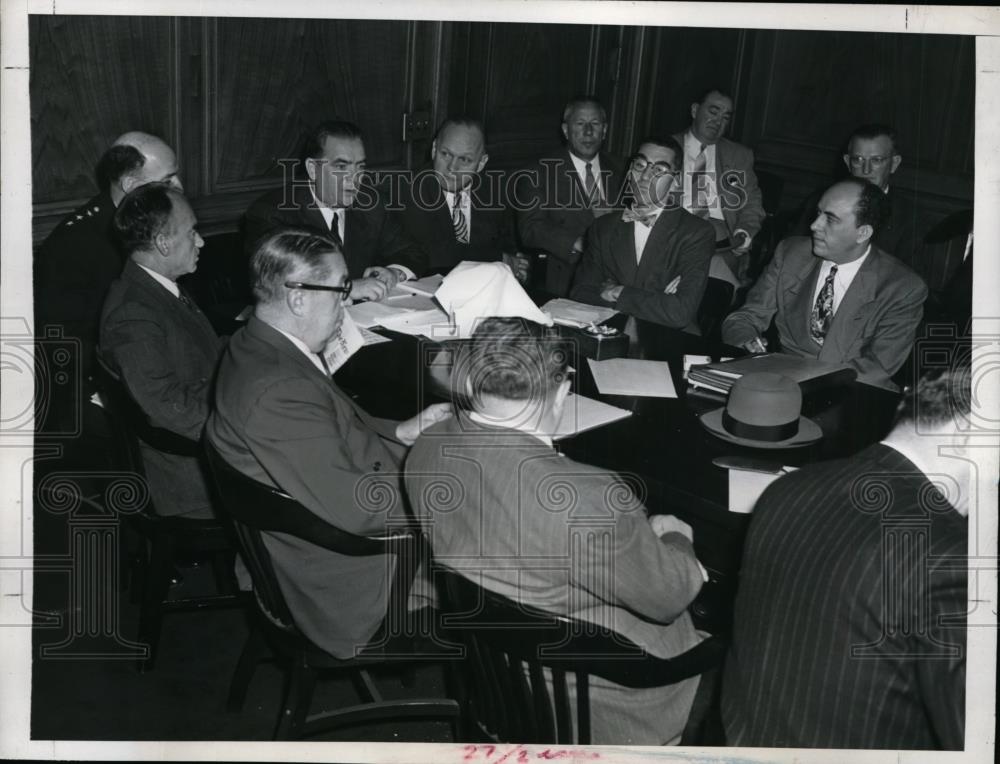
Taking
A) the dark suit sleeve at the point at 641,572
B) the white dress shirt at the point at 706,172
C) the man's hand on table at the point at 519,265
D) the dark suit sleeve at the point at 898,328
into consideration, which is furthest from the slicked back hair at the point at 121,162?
the white dress shirt at the point at 706,172

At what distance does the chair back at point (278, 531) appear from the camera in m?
1.93

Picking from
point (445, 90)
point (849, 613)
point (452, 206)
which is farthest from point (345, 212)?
point (849, 613)

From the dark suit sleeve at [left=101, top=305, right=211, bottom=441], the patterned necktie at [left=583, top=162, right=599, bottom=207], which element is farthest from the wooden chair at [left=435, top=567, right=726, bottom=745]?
the patterned necktie at [left=583, top=162, right=599, bottom=207]

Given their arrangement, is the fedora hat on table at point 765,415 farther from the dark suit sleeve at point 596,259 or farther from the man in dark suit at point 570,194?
the man in dark suit at point 570,194

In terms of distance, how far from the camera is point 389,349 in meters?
2.91

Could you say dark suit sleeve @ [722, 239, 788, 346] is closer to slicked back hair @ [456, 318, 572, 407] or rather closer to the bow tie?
the bow tie

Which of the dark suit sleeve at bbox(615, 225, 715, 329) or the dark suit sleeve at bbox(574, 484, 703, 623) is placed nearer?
the dark suit sleeve at bbox(574, 484, 703, 623)

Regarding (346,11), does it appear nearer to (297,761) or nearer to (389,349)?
(389,349)

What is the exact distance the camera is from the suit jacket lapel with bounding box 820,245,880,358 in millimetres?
3234

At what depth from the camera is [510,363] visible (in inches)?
69.4

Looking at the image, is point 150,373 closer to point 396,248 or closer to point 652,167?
point 396,248

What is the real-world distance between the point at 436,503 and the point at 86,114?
2844 millimetres

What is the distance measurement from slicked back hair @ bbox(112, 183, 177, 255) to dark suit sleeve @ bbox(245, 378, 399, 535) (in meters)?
0.82

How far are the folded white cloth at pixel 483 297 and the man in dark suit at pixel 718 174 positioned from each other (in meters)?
2.28
